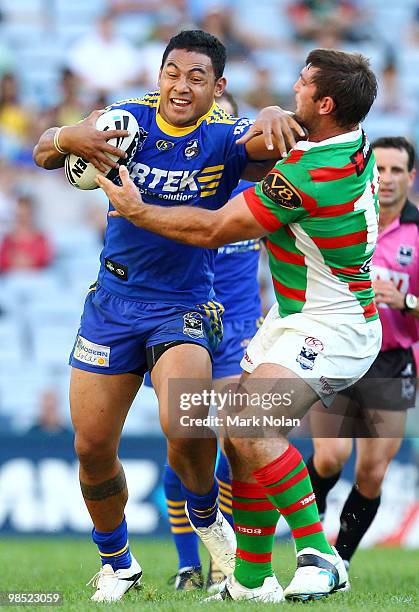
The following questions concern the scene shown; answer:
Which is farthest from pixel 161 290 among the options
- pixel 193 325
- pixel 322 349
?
pixel 322 349

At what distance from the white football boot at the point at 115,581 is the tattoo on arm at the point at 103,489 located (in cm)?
41

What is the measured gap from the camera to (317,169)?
5113mm

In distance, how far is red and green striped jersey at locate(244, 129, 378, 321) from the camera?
5121 millimetres

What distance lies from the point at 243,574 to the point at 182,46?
8.82 feet

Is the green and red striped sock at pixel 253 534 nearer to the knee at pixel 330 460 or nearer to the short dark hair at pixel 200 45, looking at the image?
the knee at pixel 330 460

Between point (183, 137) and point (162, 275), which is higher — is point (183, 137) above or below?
above

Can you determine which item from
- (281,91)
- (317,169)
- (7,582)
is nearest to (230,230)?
(317,169)

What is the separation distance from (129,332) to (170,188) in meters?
0.77

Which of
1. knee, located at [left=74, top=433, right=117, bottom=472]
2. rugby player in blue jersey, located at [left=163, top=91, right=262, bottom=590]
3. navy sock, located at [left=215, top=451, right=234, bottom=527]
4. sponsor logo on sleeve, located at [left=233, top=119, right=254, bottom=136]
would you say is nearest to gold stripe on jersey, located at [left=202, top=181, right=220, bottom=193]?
sponsor logo on sleeve, located at [left=233, top=119, right=254, bottom=136]

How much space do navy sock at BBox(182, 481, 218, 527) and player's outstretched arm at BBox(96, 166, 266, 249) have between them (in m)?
1.40

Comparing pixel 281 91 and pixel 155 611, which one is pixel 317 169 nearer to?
pixel 155 611

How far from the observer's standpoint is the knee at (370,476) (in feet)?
23.6

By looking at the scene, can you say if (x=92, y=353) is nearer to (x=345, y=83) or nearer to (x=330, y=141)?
(x=330, y=141)

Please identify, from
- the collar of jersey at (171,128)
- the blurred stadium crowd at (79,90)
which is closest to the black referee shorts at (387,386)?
the collar of jersey at (171,128)
